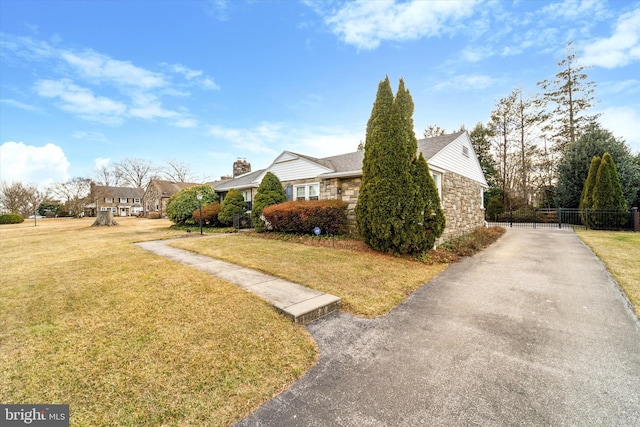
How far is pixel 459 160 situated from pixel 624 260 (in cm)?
675

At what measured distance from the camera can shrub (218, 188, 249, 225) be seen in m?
14.8

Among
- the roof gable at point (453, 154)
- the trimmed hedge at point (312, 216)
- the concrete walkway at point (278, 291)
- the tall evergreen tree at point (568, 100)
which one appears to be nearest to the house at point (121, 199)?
the trimmed hedge at point (312, 216)

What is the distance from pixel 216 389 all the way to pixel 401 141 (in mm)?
Result: 7251

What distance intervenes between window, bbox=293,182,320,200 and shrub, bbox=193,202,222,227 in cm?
604

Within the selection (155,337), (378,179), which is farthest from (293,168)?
(155,337)

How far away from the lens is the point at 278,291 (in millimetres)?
4457

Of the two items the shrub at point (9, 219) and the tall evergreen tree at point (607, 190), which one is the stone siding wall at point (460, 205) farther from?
the shrub at point (9, 219)

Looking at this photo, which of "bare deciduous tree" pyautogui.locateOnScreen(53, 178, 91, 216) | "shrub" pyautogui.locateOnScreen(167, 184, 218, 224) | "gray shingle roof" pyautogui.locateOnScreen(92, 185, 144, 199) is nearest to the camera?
"shrub" pyautogui.locateOnScreen(167, 184, 218, 224)

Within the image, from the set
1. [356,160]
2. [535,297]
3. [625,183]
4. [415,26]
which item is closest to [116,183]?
[356,160]

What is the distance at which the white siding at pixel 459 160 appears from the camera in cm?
1030

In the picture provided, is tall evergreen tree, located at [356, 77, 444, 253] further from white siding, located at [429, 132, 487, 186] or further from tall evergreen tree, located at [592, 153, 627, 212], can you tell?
tall evergreen tree, located at [592, 153, 627, 212]

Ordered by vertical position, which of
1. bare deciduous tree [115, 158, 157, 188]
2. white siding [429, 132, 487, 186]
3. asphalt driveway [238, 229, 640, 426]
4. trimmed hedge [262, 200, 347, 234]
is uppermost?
bare deciduous tree [115, 158, 157, 188]

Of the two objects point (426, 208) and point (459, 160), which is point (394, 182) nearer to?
point (426, 208)

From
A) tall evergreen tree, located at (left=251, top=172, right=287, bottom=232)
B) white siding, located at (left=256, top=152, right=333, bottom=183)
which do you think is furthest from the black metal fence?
tall evergreen tree, located at (left=251, top=172, right=287, bottom=232)
